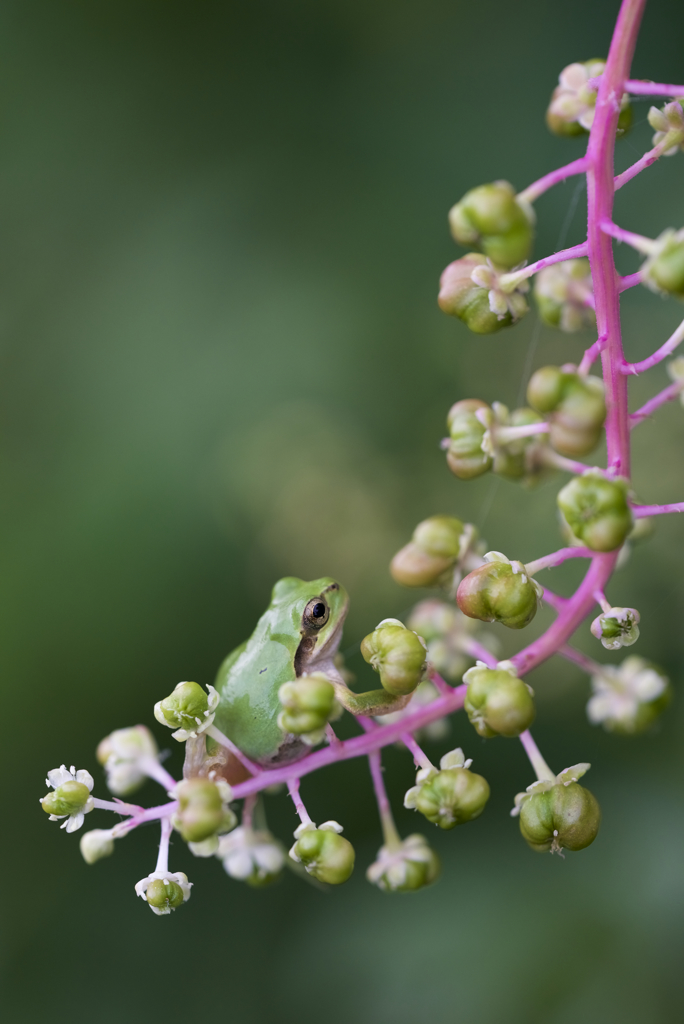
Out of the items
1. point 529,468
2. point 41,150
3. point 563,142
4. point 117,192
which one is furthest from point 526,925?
point 41,150

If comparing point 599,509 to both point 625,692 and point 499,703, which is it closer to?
Result: point 499,703

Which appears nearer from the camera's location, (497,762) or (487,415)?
(487,415)

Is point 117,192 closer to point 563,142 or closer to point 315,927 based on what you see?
point 563,142

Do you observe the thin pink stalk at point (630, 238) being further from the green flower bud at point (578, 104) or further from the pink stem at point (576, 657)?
the pink stem at point (576, 657)

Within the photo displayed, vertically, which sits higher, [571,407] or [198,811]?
[571,407]

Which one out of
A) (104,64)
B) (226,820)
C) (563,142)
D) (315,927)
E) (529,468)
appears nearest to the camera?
(226,820)

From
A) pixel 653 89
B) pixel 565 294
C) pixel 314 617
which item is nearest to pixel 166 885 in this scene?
pixel 314 617
